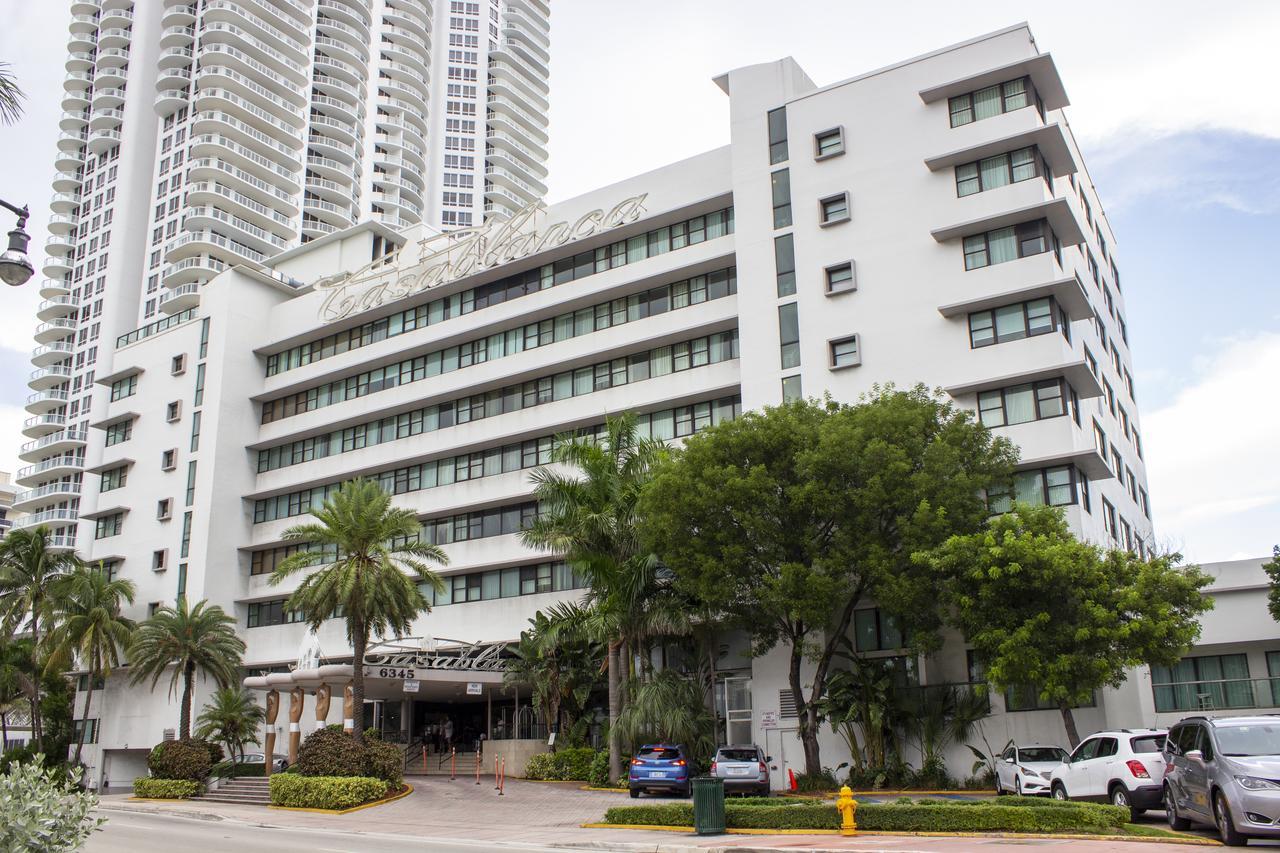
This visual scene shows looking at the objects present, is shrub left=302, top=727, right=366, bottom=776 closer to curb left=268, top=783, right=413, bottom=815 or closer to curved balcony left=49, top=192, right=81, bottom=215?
curb left=268, top=783, right=413, bottom=815

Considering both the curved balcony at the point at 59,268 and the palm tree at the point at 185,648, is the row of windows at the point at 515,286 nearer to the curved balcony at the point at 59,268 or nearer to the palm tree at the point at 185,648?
the palm tree at the point at 185,648

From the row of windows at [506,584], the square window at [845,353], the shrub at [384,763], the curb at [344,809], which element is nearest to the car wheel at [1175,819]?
the square window at [845,353]

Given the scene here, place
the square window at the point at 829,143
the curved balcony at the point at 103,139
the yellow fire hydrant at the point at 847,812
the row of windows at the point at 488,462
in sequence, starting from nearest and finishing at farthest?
the yellow fire hydrant at the point at 847,812 → the square window at the point at 829,143 → the row of windows at the point at 488,462 → the curved balcony at the point at 103,139

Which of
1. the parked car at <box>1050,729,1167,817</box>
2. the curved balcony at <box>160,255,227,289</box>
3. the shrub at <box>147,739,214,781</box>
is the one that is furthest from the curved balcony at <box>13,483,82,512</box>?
the parked car at <box>1050,729,1167,817</box>

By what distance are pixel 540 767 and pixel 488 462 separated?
17012 millimetres

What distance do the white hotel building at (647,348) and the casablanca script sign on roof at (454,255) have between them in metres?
0.16

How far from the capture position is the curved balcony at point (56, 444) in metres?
93.0

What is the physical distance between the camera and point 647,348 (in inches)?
1841

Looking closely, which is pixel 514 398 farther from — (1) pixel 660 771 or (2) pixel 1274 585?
(2) pixel 1274 585

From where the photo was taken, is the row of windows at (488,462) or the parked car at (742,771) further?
the row of windows at (488,462)

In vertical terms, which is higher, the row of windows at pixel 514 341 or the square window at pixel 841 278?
the row of windows at pixel 514 341

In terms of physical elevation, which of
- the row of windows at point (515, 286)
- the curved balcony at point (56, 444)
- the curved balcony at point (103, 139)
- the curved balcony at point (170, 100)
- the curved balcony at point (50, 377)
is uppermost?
the curved balcony at point (170, 100)

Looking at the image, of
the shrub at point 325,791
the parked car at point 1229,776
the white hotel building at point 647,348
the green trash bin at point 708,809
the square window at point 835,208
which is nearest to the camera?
the parked car at point 1229,776

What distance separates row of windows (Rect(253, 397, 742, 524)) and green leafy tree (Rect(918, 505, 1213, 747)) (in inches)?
592
